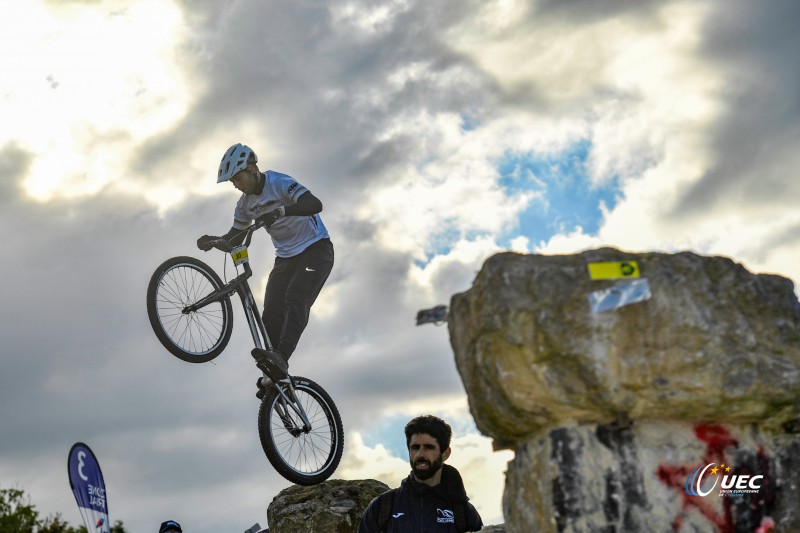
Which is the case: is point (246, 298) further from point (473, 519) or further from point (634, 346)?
point (634, 346)

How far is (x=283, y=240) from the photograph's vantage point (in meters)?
8.29

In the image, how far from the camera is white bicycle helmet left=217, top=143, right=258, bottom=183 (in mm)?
7988

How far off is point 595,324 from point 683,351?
442 millimetres

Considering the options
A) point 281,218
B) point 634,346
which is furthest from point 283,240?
point 634,346

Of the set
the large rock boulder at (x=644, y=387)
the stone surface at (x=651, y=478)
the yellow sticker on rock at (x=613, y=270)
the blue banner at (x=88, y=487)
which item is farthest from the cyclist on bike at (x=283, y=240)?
the yellow sticker on rock at (x=613, y=270)

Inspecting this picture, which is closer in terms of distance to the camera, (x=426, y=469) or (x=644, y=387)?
(x=644, y=387)

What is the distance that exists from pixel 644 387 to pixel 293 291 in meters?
4.59

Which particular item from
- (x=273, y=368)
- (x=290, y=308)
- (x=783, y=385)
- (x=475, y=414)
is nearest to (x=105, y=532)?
(x=273, y=368)

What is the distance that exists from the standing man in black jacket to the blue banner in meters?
2.19

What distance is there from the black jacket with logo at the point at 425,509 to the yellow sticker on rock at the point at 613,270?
8.47 ft

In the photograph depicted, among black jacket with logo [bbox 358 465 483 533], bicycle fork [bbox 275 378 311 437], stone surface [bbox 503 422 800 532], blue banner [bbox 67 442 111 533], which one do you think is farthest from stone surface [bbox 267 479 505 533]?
stone surface [bbox 503 422 800 532]

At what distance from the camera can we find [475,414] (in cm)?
442

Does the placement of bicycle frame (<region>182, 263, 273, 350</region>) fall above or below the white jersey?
below

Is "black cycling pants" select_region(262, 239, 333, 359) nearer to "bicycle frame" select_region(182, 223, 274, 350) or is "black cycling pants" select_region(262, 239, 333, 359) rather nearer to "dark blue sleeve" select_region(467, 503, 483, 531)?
"bicycle frame" select_region(182, 223, 274, 350)
